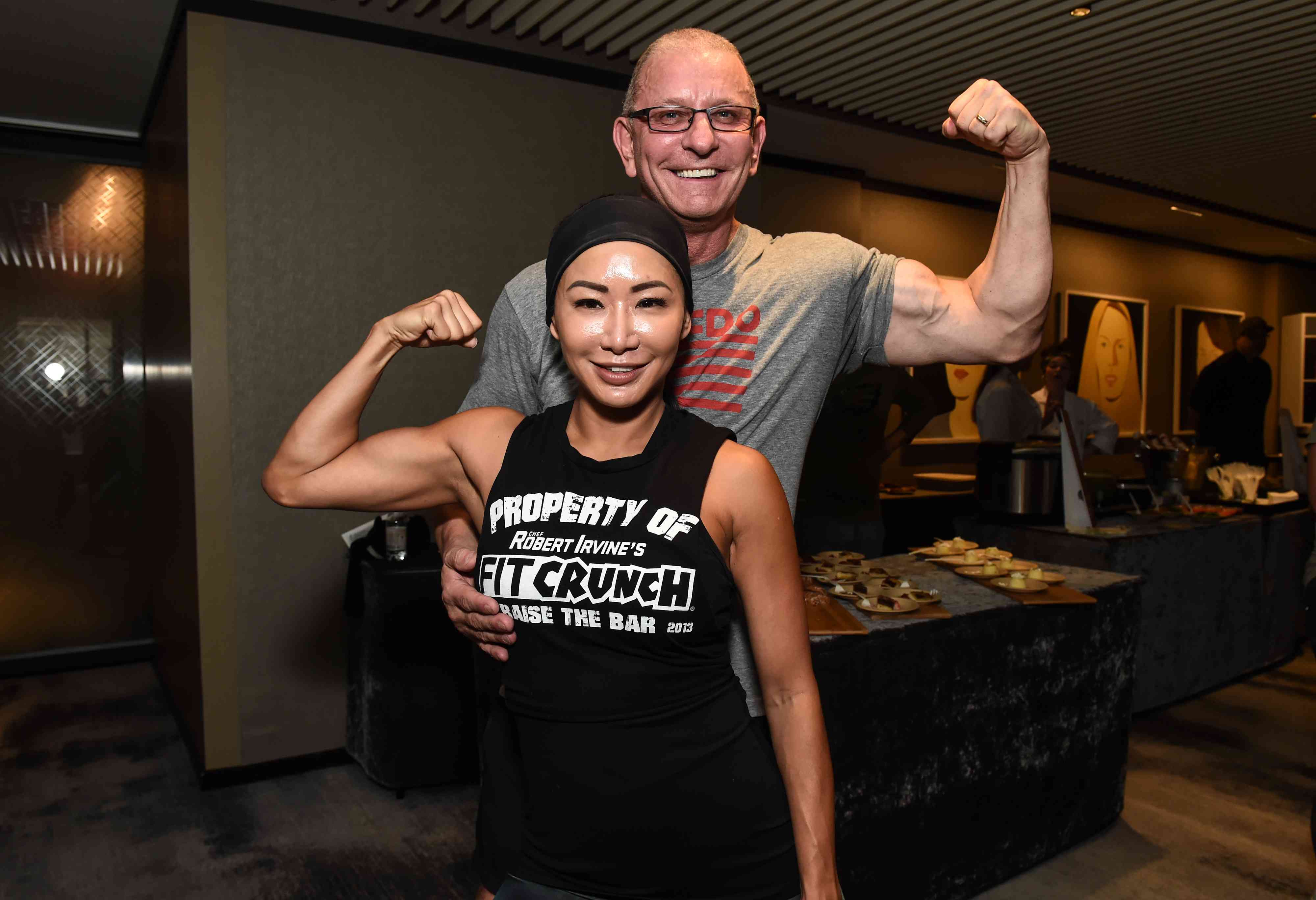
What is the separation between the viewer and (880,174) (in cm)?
632

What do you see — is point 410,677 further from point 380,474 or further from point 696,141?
point 696,141

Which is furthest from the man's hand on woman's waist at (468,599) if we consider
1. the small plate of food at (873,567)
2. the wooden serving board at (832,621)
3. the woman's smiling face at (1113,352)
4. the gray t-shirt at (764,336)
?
the woman's smiling face at (1113,352)

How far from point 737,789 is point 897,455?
18.8ft

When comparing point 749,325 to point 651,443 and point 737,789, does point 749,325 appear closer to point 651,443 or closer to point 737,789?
point 651,443

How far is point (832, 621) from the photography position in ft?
7.61

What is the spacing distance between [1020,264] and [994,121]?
0.21 m

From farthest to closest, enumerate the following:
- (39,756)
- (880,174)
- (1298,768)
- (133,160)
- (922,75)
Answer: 1. (880,174)
2. (133,160)
3. (922,75)
4. (39,756)
5. (1298,768)

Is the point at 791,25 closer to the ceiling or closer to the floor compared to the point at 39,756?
closer to the ceiling

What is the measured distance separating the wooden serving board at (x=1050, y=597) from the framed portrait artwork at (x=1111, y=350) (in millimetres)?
5438

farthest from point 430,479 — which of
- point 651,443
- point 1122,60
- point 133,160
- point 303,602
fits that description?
point 133,160

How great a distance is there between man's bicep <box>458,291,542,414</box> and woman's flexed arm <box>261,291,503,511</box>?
0.19 m

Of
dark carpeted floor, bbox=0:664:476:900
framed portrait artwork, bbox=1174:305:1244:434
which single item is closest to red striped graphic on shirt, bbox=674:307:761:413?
dark carpeted floor, bbox=0:664:476:900

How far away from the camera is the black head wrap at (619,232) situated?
1.14 m

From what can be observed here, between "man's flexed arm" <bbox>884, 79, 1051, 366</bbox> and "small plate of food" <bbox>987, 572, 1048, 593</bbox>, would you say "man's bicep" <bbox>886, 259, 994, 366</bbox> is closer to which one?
"man's flexed arm" <bbox>884, 79, 1051, 366</bbox>
